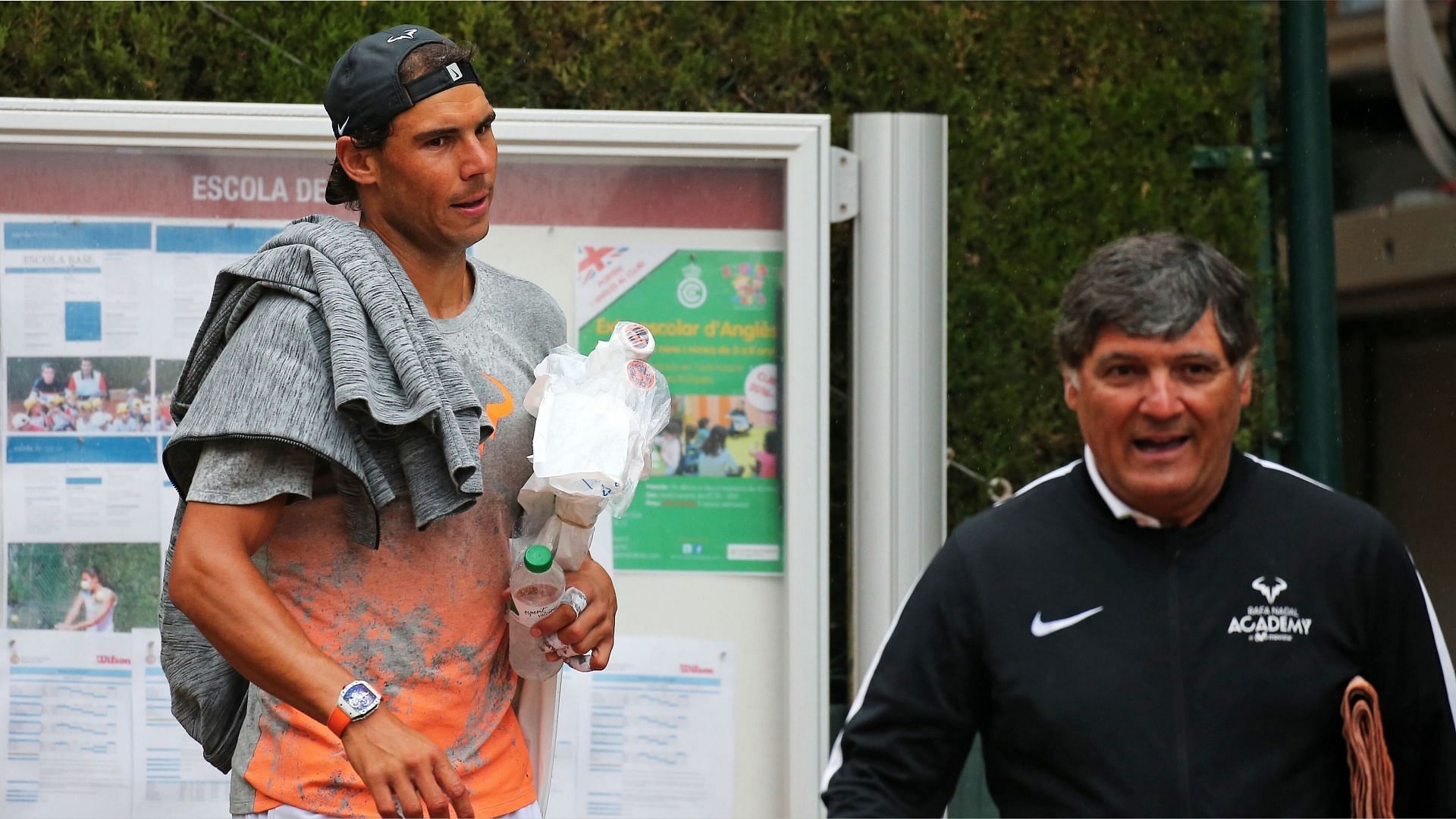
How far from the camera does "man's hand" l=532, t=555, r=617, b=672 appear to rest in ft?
8.78

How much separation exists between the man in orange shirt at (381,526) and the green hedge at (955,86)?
1787 millimetres

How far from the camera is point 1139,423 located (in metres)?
2.21

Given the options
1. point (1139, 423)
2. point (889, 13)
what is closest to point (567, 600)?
point (1139, 423)

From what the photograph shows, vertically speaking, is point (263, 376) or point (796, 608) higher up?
point (263, 376)

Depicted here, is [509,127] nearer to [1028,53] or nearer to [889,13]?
[889,13]

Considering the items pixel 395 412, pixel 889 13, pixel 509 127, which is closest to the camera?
pixel 395 412

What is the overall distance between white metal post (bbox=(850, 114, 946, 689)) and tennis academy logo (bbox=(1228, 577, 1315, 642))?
78.3 inches

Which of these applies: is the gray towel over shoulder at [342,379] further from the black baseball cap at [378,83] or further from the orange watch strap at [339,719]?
the orange watch strap at [339,719]

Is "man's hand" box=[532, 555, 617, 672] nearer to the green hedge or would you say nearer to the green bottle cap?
the green bottle cap

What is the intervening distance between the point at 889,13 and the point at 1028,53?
1.33 feet

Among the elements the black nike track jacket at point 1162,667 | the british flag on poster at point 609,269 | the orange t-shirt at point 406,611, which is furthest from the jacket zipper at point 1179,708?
the british flag on poster at point 609,269

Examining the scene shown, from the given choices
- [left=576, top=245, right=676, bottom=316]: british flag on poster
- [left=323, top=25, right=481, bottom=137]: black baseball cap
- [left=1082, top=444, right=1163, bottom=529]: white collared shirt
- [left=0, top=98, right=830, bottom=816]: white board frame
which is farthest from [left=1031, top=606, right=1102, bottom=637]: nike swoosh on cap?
[left=576, top=245, right=676, bottom=316]: british flag on poster

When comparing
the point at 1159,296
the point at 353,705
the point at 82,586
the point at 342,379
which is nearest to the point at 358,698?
the point at 353,705

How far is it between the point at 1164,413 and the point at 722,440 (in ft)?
6.82
